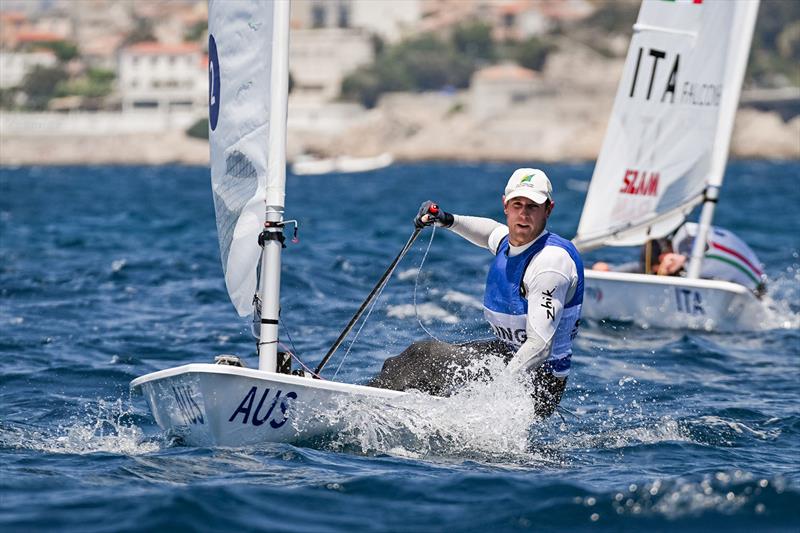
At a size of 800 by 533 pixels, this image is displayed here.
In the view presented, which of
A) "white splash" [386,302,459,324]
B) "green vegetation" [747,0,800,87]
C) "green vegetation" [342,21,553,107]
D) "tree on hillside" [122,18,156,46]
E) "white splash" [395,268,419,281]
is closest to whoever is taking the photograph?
"white splash" [386,302,459,324]

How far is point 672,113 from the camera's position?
12.4m

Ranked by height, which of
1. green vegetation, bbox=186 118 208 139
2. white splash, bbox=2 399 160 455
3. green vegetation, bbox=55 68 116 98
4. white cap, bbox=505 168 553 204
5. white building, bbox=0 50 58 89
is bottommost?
green vegetation, bbox=186 118 208 139

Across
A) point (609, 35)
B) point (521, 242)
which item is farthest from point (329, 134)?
point (521, 242)

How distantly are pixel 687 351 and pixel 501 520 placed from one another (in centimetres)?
540

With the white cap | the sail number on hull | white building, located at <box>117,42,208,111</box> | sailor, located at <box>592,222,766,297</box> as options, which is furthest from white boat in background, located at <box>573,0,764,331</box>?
white building, located at <box>117,42,208,111</box>

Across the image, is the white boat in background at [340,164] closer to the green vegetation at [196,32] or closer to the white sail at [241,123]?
the green vegetation at [196,32]

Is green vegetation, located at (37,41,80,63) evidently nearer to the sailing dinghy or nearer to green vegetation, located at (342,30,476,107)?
green vegetation, located at (342,30,476,107)

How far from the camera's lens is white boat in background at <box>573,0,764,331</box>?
12219 millimetres

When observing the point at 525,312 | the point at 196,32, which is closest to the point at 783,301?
the point at 525,312

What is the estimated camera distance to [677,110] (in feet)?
40.6

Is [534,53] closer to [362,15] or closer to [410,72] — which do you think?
[410,72]

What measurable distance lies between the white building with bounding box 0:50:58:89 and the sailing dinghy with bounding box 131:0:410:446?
119m

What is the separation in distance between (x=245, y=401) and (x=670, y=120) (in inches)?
299

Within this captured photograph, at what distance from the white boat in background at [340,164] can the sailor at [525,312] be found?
230ft
